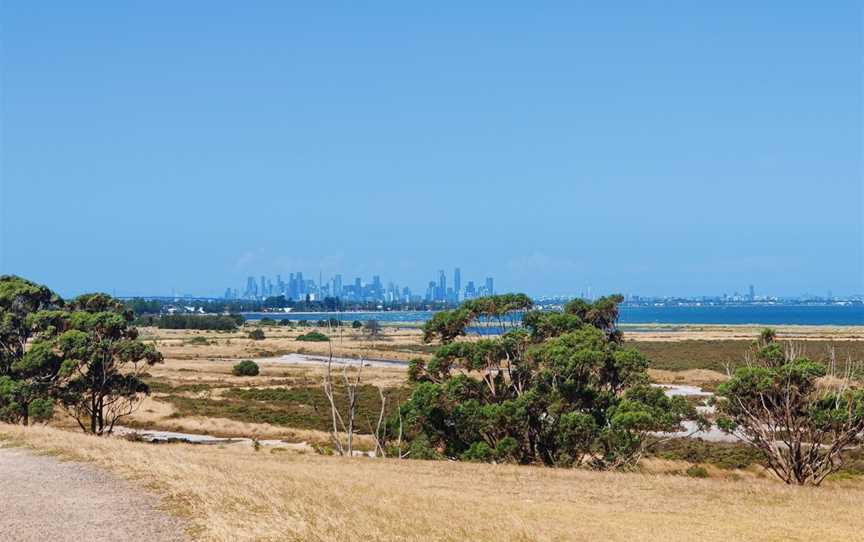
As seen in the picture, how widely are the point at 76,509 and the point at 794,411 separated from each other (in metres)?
23.3

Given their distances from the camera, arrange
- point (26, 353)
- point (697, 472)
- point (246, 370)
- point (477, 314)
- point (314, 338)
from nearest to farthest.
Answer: point (697, 472) → point (477, 314) → point (26, 353) → point (246, 370) → point (314, 338)

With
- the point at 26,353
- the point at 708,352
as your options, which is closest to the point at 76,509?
the point at 26,353

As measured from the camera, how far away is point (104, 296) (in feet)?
162

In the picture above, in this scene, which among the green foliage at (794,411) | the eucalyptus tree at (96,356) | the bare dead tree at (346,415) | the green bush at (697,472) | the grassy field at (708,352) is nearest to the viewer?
the green foliage at (794,411)

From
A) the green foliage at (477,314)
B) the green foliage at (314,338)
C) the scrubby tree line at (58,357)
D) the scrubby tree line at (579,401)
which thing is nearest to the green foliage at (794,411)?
the scrubby tree line at (579,401)

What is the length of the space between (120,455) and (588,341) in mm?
18343

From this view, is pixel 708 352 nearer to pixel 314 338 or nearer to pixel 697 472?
pixel 314 338

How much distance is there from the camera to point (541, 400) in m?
33.7

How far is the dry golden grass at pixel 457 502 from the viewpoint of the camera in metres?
14.1

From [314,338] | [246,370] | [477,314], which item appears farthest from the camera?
[314,338]

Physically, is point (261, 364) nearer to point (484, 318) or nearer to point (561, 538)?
point (484, 318)

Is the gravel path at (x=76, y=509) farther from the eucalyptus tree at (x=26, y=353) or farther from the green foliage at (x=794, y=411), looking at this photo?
the eucalyptus tree at (x=26, y=353)

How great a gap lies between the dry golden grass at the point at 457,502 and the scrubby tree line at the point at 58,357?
13.7 metres

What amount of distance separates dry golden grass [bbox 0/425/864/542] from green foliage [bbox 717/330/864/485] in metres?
1.49
